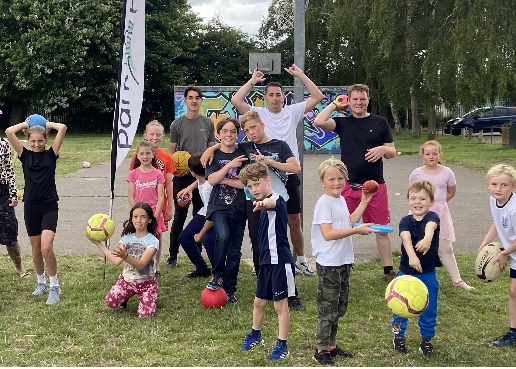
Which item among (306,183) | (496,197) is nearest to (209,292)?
(496,197)

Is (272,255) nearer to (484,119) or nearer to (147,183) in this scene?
(147,183)

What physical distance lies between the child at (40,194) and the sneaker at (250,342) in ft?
6.82

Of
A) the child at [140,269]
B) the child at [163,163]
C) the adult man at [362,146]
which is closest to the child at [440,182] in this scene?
the adult man at [362,146]

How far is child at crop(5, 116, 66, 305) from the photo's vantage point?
5402mm

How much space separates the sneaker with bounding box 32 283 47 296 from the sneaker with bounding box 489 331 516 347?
4.08m

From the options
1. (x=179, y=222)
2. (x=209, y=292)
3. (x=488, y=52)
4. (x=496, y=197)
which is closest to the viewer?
(x=496, y=197)

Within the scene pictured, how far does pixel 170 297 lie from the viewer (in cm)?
559

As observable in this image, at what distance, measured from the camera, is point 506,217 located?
4.32m

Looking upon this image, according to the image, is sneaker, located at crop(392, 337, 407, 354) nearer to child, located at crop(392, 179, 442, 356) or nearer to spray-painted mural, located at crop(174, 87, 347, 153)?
child, located at crop(392, 179, 442, 356)

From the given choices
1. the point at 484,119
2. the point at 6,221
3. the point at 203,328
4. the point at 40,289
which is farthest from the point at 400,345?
the point at 484,119

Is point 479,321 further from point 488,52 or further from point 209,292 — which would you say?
point 488,52

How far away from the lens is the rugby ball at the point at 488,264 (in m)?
4.39

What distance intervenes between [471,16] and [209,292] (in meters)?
16.2

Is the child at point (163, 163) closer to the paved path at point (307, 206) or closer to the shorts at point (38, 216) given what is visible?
the shorts at point (38, 216)
